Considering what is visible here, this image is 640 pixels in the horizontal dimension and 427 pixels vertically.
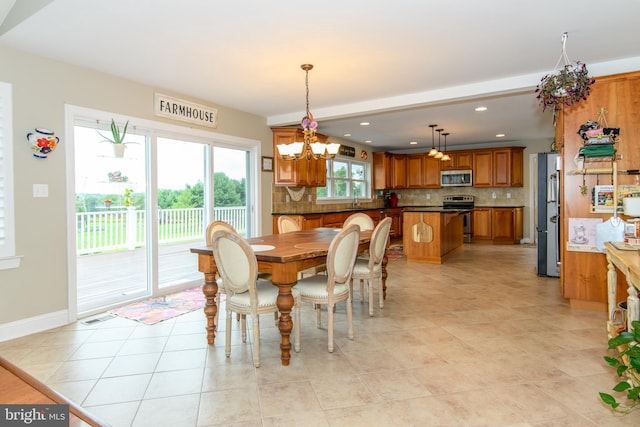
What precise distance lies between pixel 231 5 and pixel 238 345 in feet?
8.00

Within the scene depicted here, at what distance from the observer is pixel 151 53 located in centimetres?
319

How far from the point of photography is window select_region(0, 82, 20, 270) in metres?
2.96

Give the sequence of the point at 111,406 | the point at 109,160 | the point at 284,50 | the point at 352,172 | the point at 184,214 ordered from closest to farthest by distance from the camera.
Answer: the point at 111,406, the point at 284,50, the point at 109,160, the point at 184,214, the point at 352,172

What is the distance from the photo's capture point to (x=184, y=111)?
4.44 m

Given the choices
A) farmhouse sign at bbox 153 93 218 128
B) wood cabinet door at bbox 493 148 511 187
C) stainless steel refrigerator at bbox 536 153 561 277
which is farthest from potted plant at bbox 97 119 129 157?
wood cabinet door at bbox 493 148 511 187

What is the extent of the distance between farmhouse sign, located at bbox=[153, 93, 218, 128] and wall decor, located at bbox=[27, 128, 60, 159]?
1141mm

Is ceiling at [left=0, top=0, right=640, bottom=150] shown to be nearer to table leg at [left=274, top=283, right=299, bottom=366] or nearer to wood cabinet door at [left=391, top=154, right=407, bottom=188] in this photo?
table leg at [left=274, top=283, right=299, bottom=366]

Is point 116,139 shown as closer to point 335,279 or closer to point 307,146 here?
point 307,146

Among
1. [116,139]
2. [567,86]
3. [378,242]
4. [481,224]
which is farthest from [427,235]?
[116,139]

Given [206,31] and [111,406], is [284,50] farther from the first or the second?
[111,406]

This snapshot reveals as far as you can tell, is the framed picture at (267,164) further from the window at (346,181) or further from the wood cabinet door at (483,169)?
the wood cabinet door at (483,169)

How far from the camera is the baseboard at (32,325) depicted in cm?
298

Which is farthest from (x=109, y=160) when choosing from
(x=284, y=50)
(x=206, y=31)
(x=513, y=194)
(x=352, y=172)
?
(x=513, y=194)

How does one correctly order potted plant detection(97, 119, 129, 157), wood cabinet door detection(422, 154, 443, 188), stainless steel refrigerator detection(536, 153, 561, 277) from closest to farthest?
1. potted plant detection(97, 119, 129, 157)
2. stainless steel refrigerator detection(536, 153, 561, 277)
3. wood cabinet door detection(422, 154, 443, 188)
